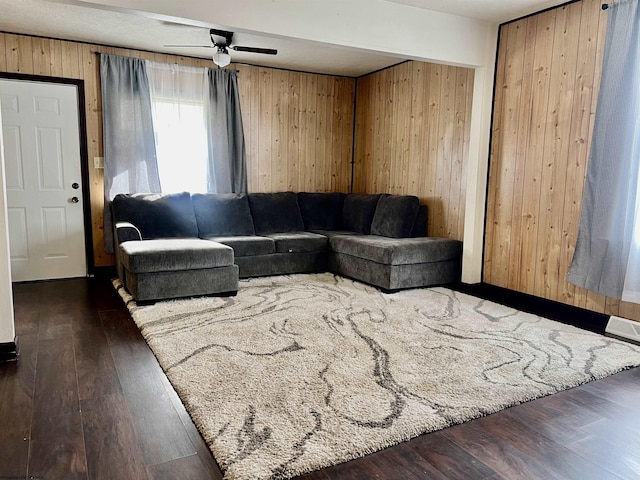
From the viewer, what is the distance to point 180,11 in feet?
10.2

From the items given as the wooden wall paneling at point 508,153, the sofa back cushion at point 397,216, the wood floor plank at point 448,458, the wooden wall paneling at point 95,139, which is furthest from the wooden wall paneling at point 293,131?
the wood floor plank at point 448,458

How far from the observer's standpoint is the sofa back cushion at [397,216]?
4.89m

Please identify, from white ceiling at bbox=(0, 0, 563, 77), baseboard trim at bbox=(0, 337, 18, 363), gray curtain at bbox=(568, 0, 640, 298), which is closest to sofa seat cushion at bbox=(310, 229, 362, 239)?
white ceiling at bbox=(0, 0, 563, 77)

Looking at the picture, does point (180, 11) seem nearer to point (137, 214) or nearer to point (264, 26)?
point (264, 26)

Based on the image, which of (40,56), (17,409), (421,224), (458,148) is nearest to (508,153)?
(458,148)

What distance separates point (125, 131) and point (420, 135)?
327 cm

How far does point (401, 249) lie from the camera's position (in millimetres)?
4281

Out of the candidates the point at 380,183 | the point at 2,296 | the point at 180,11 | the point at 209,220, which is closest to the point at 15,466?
the point at 2,296

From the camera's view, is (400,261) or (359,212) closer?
(400,261)

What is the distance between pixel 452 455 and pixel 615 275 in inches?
89.1

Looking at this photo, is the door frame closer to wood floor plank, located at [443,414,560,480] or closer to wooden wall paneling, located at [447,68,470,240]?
wooden wall paneling, located at [447,68,470,240]

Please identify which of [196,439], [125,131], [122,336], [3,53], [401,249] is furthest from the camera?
[125,131]

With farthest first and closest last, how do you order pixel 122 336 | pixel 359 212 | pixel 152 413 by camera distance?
pixel 359 212 < pixel 122 336 < pixel 152 413

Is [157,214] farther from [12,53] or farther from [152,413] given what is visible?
[152,413]
